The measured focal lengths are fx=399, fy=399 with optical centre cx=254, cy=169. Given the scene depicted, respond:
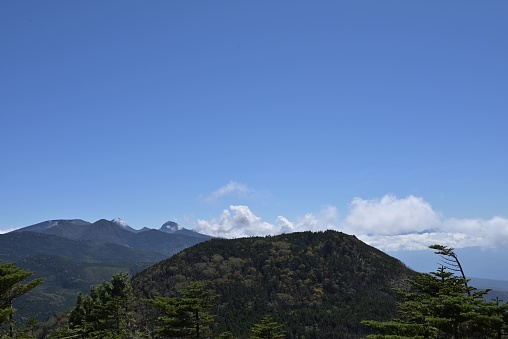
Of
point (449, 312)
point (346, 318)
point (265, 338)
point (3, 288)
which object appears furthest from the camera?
point (346, 318)

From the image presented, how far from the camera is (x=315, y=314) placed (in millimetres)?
154125

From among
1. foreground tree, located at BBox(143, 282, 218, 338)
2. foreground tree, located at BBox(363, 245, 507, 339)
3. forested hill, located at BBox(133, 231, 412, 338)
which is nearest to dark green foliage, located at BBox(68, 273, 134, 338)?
foreground tree, located at BBox(143, 282, 218, 338)

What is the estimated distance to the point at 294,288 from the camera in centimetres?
18062

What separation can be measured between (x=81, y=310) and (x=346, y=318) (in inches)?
4426

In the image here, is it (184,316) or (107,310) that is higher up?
(184,316)

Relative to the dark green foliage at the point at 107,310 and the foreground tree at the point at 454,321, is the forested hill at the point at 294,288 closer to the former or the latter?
the dark green foliage at the point at 107,310

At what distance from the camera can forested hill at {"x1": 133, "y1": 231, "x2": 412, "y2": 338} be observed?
147875mm

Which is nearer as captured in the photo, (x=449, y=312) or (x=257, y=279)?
(x=449, y=312)

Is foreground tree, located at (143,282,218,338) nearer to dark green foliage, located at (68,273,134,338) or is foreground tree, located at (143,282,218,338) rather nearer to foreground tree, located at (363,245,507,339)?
foreground tree, located at (363,245,507,339)

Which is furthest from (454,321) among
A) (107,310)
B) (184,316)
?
(107,310)

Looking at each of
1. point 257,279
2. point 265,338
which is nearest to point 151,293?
point 257,279

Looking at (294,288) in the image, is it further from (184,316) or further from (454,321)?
(454,321)

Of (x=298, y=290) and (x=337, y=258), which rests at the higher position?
(x=337, y=258)

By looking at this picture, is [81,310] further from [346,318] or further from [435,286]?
[346,318]
